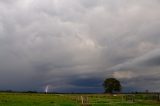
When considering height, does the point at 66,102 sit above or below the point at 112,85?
below

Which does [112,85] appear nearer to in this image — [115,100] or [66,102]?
[115,100]

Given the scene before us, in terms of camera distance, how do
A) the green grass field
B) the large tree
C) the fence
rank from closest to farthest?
the green grass field < the fence < the large tree

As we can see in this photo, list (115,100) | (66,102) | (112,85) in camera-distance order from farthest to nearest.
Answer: (112,85), (115,100), (66,102)

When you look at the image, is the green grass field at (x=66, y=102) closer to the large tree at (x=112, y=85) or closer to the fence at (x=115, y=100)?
the fence at (x=115, y=100)

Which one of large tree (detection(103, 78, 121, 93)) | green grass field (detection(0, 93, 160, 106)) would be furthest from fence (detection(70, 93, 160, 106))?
large tree (detection(103, 78, 121, 93))

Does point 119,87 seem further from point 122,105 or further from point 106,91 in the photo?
point 122,105

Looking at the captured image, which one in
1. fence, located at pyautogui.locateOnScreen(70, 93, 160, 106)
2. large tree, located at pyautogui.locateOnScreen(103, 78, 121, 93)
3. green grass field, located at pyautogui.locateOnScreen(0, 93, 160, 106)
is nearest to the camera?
green grass field, located at pyautogui.locateOnScreen(0, 93, 160, 106)

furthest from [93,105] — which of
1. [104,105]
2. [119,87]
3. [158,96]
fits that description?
[119,87]

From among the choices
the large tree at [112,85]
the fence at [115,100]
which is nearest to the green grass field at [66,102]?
the fence at [115,100]

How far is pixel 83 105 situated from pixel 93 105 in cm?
172

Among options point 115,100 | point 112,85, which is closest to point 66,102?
point 115,100

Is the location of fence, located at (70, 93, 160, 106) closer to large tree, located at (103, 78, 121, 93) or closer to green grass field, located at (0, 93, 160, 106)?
green grass field, located at (0, 93, 160, 106)

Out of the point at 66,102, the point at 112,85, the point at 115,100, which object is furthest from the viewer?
the point at 112,85

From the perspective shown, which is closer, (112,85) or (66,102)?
(66,102)
